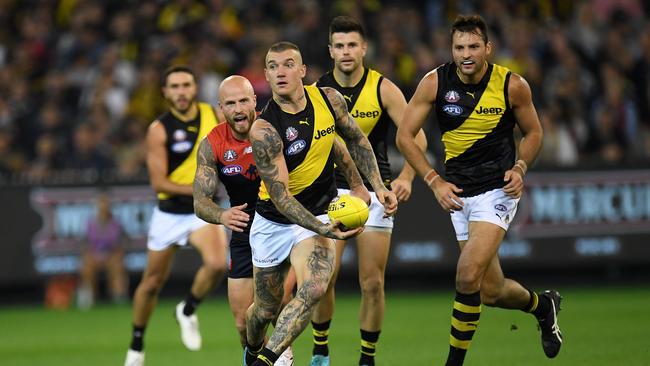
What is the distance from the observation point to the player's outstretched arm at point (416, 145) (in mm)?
9875

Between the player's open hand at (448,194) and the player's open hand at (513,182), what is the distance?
0.41m

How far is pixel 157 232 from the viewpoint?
12344 mm

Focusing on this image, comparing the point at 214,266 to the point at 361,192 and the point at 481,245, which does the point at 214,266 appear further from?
the point at 481,245

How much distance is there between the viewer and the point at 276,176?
28.8 ft

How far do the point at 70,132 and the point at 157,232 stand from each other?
25.0ft

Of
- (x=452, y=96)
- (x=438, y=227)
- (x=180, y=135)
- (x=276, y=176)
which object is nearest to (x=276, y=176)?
(x=276, y=176)

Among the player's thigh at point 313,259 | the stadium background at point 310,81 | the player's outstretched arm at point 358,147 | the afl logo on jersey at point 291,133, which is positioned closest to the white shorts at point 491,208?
the player's outstretched arm at point 358,147

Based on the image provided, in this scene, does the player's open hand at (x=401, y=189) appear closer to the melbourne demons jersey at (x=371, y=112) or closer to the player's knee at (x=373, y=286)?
the melbourne demons jersey at (x=371, y=112)

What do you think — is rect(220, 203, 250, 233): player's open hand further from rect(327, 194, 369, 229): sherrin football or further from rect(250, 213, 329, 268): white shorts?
rect(327, 194, 369, 229): sherrin football

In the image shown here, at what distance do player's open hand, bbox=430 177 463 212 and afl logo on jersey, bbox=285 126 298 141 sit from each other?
4.92 feet

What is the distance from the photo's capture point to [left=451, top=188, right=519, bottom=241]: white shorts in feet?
31.9

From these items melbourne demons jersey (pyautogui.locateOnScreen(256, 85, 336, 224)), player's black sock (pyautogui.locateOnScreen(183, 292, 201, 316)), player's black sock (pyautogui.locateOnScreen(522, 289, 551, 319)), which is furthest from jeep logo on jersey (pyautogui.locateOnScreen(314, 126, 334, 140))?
player's black sock (pyautogui.locateOnScreen(183, 292, 201, 316))

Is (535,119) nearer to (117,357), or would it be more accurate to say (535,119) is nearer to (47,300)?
(117,357)

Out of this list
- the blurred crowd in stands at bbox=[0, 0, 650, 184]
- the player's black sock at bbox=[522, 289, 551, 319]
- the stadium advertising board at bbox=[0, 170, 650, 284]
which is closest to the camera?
the player's black sock at bbox=[522, 289, 551, 319]
